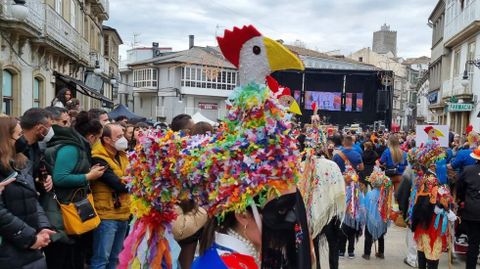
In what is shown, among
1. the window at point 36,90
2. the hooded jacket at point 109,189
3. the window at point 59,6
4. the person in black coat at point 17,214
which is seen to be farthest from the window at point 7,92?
the person in black coat at point 17,214

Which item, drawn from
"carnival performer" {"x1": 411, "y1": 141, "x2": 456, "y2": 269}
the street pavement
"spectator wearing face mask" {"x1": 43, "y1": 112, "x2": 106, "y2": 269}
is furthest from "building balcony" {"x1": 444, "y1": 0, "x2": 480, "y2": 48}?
"spectator wearing face mask" {"x1": 43, "y1": 112, "x2": 106, "y2": 269}

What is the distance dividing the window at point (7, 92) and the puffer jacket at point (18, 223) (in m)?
10.9

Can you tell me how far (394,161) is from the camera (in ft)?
26.8

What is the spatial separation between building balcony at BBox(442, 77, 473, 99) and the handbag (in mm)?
22858

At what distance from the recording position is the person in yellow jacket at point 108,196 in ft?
14.8

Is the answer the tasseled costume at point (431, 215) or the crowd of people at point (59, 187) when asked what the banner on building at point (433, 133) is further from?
the crowd of people at point (59, 187)

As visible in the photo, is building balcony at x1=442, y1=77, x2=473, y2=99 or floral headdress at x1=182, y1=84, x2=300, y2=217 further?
building balcony at x1=442, y1=77, x2=473, y2=99

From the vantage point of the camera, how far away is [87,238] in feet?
15.6

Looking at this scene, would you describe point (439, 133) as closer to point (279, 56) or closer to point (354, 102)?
point (279, 56)

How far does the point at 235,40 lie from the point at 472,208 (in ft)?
15.1

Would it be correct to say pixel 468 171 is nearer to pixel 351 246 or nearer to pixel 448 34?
pixel 351 246

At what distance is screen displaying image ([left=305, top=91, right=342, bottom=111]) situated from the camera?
930 inches

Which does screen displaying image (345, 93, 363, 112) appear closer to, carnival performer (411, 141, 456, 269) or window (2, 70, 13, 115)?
window (2, 70, 13, 115)

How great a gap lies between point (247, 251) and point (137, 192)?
2.72 feet
